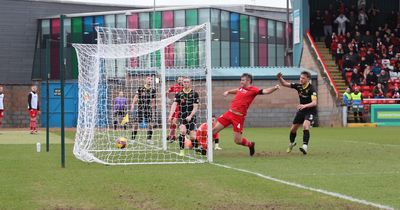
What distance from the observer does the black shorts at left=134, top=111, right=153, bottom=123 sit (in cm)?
2198

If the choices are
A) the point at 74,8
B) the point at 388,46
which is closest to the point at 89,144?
the point at 388,46

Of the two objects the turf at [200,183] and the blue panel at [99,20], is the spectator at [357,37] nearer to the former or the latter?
the blue panel at [99,20]

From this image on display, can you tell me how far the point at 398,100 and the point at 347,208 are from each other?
35.8 m

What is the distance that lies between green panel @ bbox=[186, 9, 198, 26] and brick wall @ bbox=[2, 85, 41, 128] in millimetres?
17452

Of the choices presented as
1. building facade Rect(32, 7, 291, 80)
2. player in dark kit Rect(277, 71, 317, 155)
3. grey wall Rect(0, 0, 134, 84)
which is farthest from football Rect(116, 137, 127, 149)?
grey wall Rect(0, 0, 134, 84)

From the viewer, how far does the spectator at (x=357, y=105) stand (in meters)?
42.2

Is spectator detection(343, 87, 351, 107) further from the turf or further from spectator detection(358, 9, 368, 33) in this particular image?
the turf

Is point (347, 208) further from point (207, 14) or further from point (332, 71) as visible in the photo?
point (207, 14)

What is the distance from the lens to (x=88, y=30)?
6178cm

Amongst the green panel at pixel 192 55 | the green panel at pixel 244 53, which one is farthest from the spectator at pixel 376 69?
the green panel at pixel 192 55

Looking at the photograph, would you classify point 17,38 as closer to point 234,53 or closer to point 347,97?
point 234,53

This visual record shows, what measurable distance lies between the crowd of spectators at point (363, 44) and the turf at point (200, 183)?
28310mm

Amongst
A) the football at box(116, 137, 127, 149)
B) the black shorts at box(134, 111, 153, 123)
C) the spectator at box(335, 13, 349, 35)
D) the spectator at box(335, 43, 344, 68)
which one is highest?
the spectator at box(335, 13, 349, 35)


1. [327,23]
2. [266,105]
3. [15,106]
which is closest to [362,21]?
[327,23]
